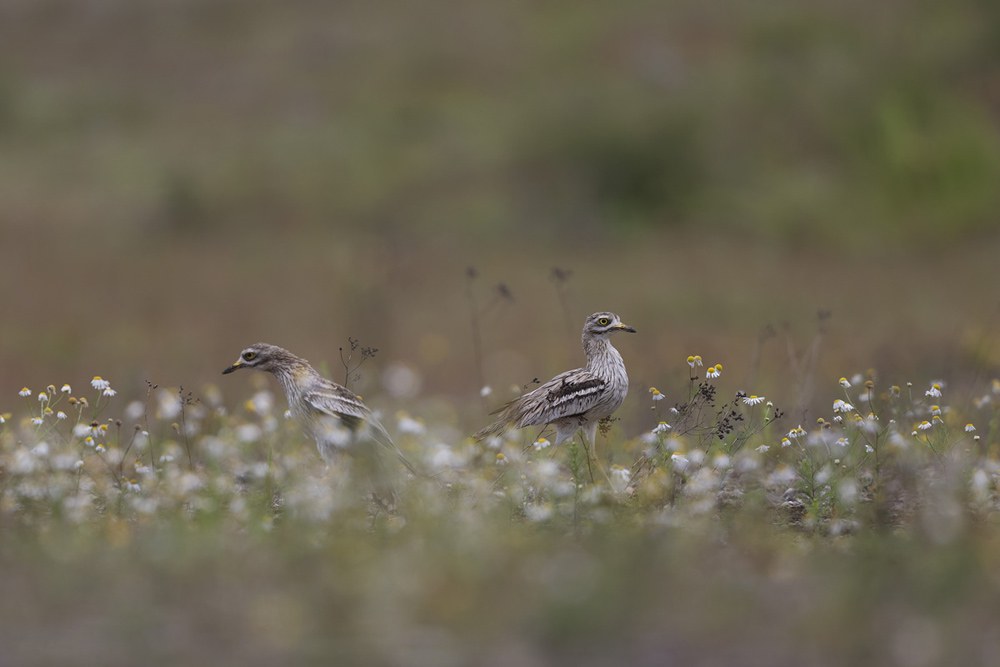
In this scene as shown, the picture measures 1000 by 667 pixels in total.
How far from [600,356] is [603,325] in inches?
8.6

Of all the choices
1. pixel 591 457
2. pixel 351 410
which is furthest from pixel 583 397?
pixel 351 410

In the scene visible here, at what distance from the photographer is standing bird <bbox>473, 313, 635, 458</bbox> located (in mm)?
6496

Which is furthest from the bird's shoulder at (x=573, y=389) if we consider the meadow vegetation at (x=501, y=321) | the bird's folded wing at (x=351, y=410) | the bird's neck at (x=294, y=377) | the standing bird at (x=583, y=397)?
the bird's neck at (x=294, y=377)

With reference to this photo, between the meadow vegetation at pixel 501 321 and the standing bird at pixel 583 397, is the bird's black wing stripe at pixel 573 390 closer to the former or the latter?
the standing bird at pixel 583 397

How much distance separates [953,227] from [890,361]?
65.9 feet

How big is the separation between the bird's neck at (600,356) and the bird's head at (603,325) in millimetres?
40

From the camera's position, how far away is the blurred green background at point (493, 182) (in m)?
18.6

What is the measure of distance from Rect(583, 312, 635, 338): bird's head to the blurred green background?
204 inches

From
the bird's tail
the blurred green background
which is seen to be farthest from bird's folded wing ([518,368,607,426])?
the blurred green background

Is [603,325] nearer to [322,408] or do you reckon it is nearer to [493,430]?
[493,430]

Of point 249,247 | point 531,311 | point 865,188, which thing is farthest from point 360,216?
point 865,188

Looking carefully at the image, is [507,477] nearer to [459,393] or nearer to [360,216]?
[459,393]

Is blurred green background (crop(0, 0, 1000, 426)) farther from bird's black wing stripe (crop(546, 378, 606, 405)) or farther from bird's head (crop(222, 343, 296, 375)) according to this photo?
bird's head (crop(222, 343, 296, 375))

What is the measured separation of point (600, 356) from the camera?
22.2 feet
